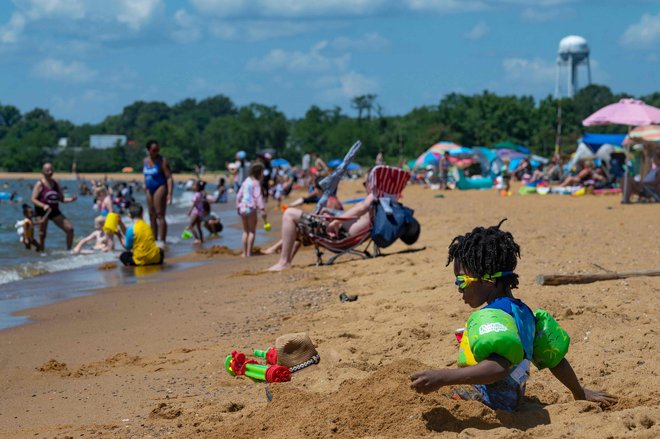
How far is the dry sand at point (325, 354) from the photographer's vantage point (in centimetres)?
414

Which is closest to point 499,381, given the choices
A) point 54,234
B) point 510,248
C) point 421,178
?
point 510,248

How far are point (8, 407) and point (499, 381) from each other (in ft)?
9.52

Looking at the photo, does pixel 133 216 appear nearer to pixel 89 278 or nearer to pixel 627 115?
pixel 89 278

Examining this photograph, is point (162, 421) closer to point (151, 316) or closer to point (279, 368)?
point (279, 368)

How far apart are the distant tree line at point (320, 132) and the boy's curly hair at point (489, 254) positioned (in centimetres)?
6076

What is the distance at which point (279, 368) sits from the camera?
17.1 ft

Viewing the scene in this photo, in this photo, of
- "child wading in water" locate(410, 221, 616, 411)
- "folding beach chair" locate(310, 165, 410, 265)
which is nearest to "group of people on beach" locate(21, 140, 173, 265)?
"folding beach chair" locate(310, 165, 410, 265)

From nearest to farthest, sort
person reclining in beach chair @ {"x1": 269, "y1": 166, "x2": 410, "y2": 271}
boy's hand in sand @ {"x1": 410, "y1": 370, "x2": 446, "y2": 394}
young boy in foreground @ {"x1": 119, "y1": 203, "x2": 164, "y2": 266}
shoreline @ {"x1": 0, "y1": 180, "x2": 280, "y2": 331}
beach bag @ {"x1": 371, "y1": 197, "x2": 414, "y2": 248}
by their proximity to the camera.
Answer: boy's hand in sand @ {"x1": 410, "y1": 370, "x2": 446, "y2": 394}
shoreline @ {"x1": 0, "y1": 180, "x2": 280, "y2": 331}
beach bag @ {"x1": 371, "y1": 197, "x2": 414, "y2": 248}
person reclining in beach chair @ {"x1": 269, "y1": 166, "x2": 410, "y2": 271}
young boy in foreground @ {"x1": 119, "y1": 203, "x2": 164, "y2": 266}

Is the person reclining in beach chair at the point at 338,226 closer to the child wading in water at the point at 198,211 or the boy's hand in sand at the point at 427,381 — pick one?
the child wading in water at the point at 198,211

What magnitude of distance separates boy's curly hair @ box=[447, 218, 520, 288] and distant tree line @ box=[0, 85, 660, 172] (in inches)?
2392

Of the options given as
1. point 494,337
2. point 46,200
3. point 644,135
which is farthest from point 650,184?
point 494,337

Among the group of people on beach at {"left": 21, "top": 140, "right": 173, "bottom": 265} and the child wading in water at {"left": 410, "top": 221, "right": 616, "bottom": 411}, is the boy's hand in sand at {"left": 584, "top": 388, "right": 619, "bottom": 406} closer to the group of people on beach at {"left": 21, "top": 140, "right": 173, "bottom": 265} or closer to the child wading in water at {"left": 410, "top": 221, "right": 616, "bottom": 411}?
the child wading in water at {"left": 410, "top": 221, "right": 616, "bottom": 411}

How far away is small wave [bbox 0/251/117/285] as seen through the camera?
12891 mm

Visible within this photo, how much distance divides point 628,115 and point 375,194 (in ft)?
30.4
